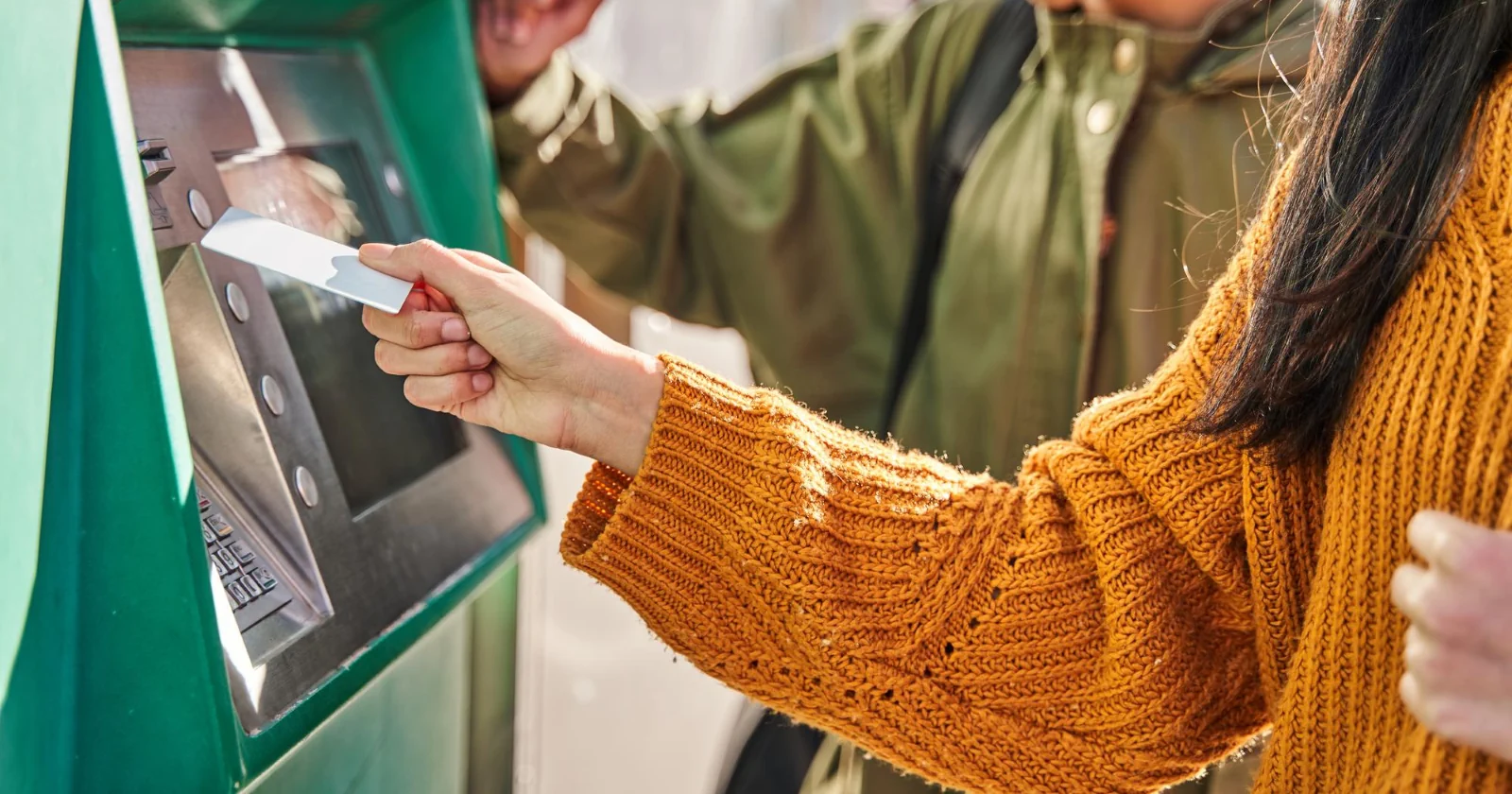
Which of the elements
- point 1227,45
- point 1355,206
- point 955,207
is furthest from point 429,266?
point 1227,45

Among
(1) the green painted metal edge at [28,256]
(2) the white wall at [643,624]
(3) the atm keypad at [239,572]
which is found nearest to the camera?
(1) the green painted metal edge at [28,256]

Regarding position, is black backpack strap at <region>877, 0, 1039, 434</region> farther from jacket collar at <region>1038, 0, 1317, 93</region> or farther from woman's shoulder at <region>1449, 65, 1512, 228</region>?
woman's shoulder at <region>1449, 65, 1512, 228</region>

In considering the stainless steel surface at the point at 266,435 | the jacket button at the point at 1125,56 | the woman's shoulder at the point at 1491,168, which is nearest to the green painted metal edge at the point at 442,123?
the stainless steel surface at the point at 266,435

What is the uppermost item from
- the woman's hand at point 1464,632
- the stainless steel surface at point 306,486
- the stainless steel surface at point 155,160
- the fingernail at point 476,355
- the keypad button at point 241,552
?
the stainless steel surface at point 155,160

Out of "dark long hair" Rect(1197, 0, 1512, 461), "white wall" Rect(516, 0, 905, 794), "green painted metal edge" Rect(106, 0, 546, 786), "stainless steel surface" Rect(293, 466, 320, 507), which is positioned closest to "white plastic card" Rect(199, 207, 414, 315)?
"stainless steel surface" Rect(293, 466, 320, 507)

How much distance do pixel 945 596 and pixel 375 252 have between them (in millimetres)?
418

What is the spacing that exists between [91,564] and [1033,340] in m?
0.87

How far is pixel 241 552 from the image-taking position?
2.34 ft

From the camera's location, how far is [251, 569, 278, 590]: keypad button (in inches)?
28.1

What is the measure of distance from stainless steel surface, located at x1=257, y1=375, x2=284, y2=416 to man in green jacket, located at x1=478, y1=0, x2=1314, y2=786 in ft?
1.83

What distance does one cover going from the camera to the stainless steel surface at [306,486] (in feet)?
2.55

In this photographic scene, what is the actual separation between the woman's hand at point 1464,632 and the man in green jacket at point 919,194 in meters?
0.58

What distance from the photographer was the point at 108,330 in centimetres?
59

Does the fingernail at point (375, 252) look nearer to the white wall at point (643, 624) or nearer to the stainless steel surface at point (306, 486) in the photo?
the stainless steel surface at point (306, 486)
